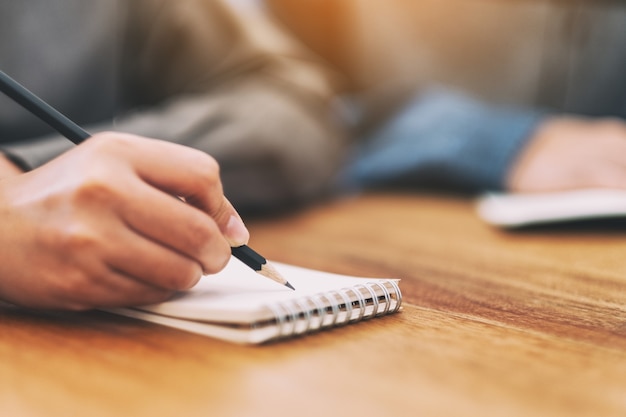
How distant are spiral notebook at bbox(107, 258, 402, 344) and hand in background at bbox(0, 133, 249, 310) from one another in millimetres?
16

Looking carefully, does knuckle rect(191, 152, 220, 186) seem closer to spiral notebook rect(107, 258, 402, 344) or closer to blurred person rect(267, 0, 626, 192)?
spiral notebook rect(107, 258, 402, 344)

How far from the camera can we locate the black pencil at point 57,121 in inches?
14.3

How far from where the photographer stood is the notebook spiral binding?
34cm

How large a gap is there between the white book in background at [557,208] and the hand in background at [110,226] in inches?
17.8

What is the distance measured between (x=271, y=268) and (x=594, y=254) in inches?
14.3

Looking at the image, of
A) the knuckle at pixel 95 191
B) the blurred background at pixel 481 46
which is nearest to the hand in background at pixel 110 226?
the knuckle at pixel 95 191

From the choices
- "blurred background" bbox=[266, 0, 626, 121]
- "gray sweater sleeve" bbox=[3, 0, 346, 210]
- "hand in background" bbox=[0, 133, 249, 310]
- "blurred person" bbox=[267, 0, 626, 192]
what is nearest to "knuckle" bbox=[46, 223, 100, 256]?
"hand in background" bbox=[0, 133, 249, 310]

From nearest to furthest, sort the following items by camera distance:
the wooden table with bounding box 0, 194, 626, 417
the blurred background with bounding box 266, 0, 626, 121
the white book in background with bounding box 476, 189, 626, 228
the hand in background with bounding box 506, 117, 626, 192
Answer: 1. the wooden table with bounding box 0, 194, 626, 417
2. the white book in background with bounding box 476, 189, 626, 228
3. the hand in background with bounding box 506, 117, 626, 192
4. the blurred background with bounding box 266, 0, 626, 121

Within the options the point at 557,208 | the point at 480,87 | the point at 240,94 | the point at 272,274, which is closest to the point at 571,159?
the point at 557,208

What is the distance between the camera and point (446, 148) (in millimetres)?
1026

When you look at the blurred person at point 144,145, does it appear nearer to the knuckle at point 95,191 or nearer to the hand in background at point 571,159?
the knuckle at point 95,191

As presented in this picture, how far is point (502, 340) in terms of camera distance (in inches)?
14.1

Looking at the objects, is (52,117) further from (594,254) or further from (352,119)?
(352,119)

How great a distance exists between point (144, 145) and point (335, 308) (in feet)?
0.44
